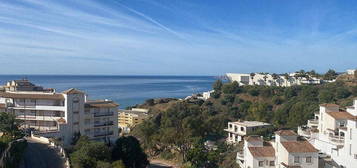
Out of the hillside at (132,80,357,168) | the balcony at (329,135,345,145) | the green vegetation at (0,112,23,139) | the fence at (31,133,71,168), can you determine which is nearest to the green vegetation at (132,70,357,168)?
the hillside at (132,80,357,168)

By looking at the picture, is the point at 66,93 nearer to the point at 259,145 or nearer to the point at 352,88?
the point at 259,145

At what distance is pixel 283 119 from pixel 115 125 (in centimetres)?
2638

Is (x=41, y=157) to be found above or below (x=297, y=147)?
below

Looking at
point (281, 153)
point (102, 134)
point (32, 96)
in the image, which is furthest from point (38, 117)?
point (281, 153)

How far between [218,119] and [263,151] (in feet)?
84.2

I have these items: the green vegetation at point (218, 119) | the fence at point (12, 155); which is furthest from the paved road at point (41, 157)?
the green vegetation at point (218, 119)

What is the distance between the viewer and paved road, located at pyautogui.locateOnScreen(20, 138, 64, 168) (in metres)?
26.7

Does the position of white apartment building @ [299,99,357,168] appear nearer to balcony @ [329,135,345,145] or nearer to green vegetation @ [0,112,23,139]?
balcony @ [329,135,345,145]

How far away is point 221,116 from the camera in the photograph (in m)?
57.9

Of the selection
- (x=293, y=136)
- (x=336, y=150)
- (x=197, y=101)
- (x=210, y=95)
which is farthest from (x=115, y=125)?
(x=210, y=95)

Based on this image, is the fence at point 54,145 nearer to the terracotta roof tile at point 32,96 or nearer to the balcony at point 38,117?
the balcony at point 38,117

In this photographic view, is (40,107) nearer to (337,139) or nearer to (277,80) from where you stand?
(337,139)

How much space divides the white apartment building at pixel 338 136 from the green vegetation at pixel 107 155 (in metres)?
16.8

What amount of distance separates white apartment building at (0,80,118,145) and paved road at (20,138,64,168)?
5234 mm
